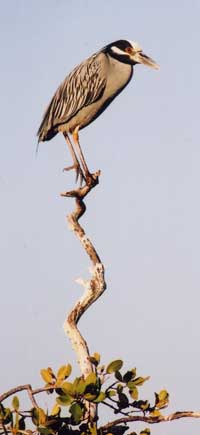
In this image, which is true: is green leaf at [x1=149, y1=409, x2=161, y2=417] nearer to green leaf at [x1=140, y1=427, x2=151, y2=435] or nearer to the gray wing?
green leaf at [x1=140, y1=427, x2=151, y2=435]

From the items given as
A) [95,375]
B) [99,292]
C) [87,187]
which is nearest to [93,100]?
[87,187]

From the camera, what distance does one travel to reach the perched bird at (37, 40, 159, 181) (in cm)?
673

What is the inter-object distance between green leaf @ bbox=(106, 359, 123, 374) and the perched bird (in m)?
2.46

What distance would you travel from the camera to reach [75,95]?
6.91 metres

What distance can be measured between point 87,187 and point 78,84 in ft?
5.31

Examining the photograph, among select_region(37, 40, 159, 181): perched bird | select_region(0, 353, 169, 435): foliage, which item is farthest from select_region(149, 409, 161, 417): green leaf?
select_region(37, 40, 159, 181): perched bird

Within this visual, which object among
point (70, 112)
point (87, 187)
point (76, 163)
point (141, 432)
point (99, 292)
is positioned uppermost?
point (70, 112)

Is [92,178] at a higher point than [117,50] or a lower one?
lower

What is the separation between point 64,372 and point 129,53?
331cm

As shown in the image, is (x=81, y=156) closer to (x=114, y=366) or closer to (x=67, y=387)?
(x=114, y=366)

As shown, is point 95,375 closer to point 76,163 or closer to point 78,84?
point 76,163

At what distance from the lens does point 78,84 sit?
7.05m

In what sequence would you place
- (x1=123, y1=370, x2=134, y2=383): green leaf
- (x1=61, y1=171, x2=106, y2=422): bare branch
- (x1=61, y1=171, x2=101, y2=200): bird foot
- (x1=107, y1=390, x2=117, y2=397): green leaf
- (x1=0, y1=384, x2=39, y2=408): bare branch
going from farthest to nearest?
1. (x1=61, y1=171, x2=101, y2=200): bird foot
2. (x1=61, y1=171, x2=106, y2=422): bare branch
3. (x1=123, y1=370, x2=134, y2=383): green leaf
4. (x1=107, y1=390, x2=117, y2=397): green leaf
5. (x1=0, y1=384, x2=39, y2=408): bare branch

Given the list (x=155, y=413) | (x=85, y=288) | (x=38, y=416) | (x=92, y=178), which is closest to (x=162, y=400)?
(x=155, y=413)
